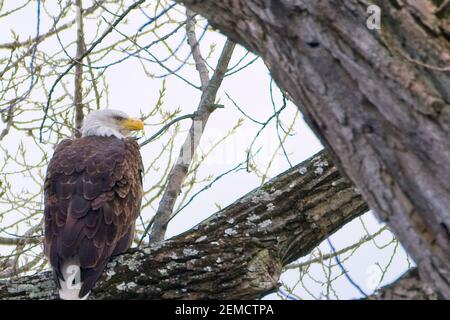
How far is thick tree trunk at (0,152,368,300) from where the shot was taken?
137 inches

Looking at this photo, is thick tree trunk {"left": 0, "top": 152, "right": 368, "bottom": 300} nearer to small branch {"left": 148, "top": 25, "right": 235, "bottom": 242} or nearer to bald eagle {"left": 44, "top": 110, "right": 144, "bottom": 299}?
bald eagle {"left": 44, "top": 110, "right": 144, "bottom": 299}

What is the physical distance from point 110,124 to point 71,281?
94.2 inches

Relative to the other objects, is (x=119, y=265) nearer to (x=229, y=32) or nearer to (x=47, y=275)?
(x=47, y=275)

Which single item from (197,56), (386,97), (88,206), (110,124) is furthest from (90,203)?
(386,97)

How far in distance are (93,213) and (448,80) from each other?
3008 millimetres

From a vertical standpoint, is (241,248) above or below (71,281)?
below

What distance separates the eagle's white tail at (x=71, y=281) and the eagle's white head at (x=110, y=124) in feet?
5.66

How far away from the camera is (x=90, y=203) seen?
4496mm

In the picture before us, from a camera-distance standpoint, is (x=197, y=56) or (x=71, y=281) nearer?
(x=71, y=281)

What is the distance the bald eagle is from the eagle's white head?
0.38 m

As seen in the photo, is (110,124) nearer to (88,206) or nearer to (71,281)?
(88,206)

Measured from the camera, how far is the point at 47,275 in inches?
152

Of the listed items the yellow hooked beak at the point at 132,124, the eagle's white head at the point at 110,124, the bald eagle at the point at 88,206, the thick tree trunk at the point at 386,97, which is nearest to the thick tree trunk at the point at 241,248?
the bald eagle at the point at 88,206
